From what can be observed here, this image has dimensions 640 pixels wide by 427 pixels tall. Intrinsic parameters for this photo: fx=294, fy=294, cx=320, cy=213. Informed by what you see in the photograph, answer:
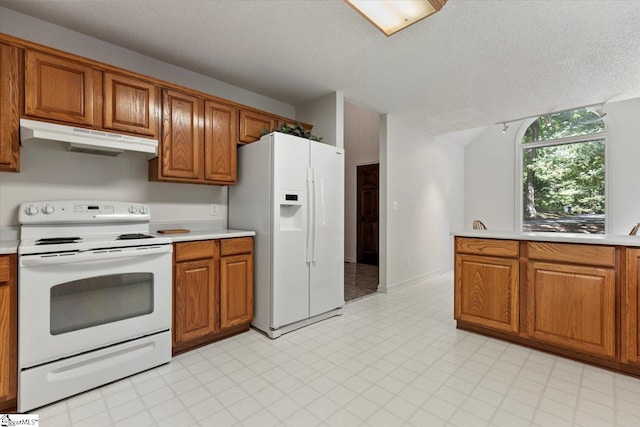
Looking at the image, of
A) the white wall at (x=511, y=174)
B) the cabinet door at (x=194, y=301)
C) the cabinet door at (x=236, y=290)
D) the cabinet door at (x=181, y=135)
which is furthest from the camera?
the white wall at (x=511, y=174)

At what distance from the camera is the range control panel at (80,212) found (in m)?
1.96

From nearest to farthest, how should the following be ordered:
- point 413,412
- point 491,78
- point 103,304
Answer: point 413,412, point 103,304, point 491,78

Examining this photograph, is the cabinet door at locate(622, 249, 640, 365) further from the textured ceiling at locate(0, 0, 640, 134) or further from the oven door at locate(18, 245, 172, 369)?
the oven door at locate(18, 245, 172, 369)

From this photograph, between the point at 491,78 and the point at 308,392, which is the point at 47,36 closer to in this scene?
the point at 308,392

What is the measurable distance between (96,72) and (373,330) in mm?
3030

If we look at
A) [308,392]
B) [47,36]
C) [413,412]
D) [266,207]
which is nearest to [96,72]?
[47,36]

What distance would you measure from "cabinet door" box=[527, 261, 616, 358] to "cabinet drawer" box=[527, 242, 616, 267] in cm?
5

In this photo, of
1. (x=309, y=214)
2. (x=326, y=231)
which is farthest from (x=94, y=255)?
(x=326, y=231)

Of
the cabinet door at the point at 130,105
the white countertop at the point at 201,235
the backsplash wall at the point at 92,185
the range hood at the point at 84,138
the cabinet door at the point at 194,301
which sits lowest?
the cabinet door at the point at 194,301

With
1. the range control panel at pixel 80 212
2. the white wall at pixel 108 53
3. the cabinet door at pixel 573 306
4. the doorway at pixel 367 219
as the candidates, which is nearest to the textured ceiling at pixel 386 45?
the white wall at pixel 108 53

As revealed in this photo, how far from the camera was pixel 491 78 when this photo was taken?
3.00 m

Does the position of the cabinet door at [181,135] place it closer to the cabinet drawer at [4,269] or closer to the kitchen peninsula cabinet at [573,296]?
the cabinet drawer at [4,269]

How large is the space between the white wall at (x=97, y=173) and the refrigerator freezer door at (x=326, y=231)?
3.39ft

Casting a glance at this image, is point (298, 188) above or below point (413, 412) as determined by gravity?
above
